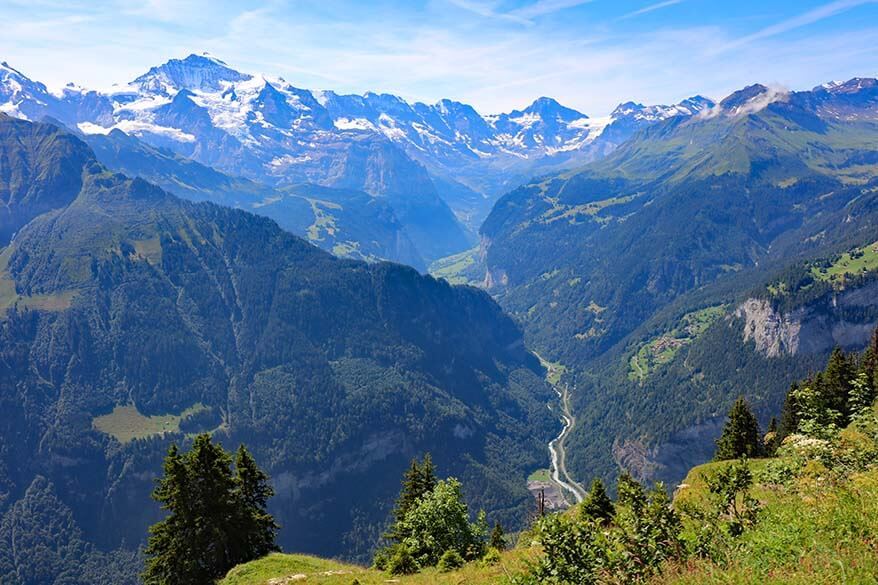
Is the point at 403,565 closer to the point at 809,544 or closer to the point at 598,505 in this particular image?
the point at 598,505

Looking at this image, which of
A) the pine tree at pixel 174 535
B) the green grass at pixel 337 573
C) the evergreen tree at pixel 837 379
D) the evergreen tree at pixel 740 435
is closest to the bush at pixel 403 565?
the green grass at pixel 337 573

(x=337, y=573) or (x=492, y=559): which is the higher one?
(x=492, y=559)

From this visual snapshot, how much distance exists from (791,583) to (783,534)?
8.89 ft

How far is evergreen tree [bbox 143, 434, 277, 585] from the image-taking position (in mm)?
44438

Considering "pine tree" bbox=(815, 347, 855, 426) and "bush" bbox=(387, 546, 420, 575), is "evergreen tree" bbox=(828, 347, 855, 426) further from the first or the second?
"bush" bbox=(387, 546, 420, 575)

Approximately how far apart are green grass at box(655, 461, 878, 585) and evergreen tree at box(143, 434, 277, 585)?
40735 millimetres

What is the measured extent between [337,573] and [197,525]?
54.7ft

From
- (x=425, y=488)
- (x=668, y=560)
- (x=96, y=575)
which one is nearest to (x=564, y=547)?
(x=668, y=560)

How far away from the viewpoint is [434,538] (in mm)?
40188

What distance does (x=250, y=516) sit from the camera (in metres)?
51.1

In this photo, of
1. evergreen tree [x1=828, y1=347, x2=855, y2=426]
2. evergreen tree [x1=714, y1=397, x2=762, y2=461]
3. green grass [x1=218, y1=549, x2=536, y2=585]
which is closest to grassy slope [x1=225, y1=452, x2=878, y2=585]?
green grass [x1=218, y1=549, x2=536, y2=585]

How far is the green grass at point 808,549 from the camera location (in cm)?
1309

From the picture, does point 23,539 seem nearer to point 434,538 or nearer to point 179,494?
point 179,494

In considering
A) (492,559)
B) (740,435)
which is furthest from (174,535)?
(740,435)
